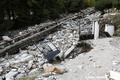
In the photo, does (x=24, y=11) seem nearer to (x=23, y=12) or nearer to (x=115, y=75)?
(x=23, y=12)

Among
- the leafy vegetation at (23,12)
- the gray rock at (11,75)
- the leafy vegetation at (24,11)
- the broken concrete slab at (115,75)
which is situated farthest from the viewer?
the leafy vegetation at (23,12)

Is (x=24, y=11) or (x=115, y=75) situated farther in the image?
(x=24, y=11)

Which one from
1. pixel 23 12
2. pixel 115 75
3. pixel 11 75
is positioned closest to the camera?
pixel 115 75

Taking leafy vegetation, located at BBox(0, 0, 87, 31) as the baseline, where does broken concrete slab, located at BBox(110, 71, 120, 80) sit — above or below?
below

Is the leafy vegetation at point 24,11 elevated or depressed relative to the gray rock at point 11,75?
elevated

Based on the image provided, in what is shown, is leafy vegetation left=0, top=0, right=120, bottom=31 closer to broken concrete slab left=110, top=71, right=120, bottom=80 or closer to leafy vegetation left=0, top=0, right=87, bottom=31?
leafy vegetation left=0, top=0, right=87, bottom=31

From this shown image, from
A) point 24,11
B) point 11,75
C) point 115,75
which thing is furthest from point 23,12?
point 115,75

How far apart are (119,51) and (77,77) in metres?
2.66

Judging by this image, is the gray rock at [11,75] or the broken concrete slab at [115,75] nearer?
the broken concrete slab at [115,75]

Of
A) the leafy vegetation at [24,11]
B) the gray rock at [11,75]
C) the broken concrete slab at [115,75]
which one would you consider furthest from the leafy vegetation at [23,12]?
the broken concrete slab at [115,75]

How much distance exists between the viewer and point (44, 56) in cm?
600

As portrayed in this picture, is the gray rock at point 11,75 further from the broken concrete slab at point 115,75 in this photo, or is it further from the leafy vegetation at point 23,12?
the leafy vegetation at point 23,12

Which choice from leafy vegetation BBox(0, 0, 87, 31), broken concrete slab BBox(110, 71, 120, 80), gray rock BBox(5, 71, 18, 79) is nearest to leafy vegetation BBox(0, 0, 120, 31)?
leafy vegetation BBox(0, 0, 87, 31)

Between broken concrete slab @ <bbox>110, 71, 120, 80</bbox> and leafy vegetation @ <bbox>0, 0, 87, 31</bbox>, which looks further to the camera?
leafy vegetation @ <bbox>0, 0, 87, 31</bbox>
